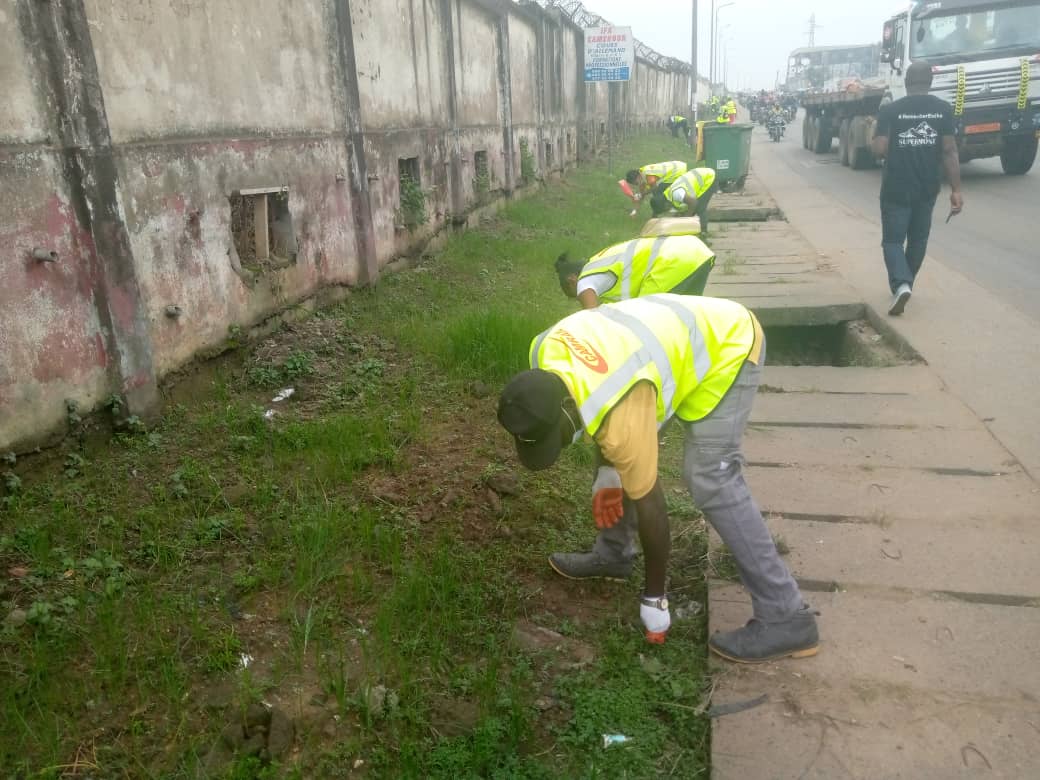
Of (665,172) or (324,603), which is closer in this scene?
(324,603)

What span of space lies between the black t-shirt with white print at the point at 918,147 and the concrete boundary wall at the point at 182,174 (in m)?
3.97

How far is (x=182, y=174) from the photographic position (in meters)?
4.18

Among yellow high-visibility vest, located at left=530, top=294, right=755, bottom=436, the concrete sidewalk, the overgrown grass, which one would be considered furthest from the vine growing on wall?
yellow high-visibility vest, located at left=530, top=294, right=755, bottom=436

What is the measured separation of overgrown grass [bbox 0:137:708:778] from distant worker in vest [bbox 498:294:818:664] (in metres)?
0.32

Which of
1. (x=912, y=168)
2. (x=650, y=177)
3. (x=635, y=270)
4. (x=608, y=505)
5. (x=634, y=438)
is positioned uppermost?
(x=912, y=168)

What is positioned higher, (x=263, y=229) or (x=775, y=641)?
(x=263, y=229)

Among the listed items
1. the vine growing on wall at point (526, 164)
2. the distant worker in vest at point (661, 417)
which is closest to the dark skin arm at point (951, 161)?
the distant worker in vest at point (661, 417)

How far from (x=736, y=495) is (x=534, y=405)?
71 centimetres

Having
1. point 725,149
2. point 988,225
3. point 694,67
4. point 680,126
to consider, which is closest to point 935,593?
point 988,225

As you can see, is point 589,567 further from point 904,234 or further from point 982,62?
point 982,62

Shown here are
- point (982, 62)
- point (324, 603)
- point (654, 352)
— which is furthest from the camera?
point (982, 62)

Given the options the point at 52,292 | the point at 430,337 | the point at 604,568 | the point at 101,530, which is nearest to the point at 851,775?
the point at 604,568

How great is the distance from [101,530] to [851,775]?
8.62 feet

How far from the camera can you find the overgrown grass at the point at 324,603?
86.2 inches
